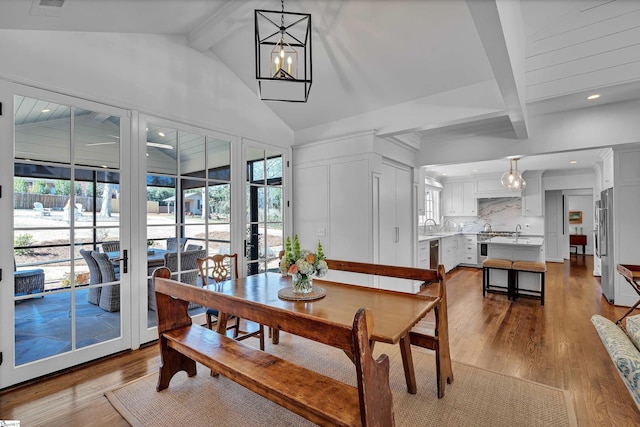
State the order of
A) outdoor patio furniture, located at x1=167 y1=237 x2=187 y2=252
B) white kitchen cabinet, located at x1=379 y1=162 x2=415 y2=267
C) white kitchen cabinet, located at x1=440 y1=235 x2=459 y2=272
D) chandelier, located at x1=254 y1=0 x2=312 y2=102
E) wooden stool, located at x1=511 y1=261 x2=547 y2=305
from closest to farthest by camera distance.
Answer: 1. chandelier, located at x1=254 y1=0 x2=312 y2=102
2. outdoor patio furniture, located at x1=167 y1=237 x2=187 y2=252
3. white kitchen cabinet, located at x1=379 y1=162 x2=415 y2=267
4. wooden stool, located at x1=511 y1=261 x2=547 y2=305
5. white kitchen cabinet, located at x1=440 y1=235 x2=459 y2=272

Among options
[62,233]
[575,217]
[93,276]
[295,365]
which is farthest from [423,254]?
[575,217]

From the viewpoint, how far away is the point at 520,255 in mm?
4871

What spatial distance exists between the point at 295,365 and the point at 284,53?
234cm

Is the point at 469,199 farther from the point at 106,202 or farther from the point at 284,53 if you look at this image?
the point at 106,202

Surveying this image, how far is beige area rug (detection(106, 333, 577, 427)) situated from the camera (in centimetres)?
186

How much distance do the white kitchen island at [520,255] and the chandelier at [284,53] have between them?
4.12 metres

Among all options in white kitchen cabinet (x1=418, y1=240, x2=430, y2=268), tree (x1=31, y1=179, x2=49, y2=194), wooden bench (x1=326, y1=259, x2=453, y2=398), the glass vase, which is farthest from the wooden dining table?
white kitchen cabinet (x1=418, y1=240, x2=430, y2=268)

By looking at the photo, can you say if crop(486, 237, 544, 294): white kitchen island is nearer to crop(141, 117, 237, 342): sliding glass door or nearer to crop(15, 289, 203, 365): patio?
crop(141, 117, 237, 342): sliding glass door

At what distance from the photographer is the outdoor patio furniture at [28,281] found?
2.21 m

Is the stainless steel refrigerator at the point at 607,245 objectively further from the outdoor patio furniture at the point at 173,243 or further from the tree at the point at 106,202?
the tree at the point at 106,202

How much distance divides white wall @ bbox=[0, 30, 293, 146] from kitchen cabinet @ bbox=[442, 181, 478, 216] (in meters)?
6.21

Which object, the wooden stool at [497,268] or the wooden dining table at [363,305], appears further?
the wooden stool at [497,268]

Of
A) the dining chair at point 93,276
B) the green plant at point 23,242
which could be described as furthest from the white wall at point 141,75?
the dining chair at point 93,276

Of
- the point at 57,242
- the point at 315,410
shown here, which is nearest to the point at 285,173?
the point at 57,242
